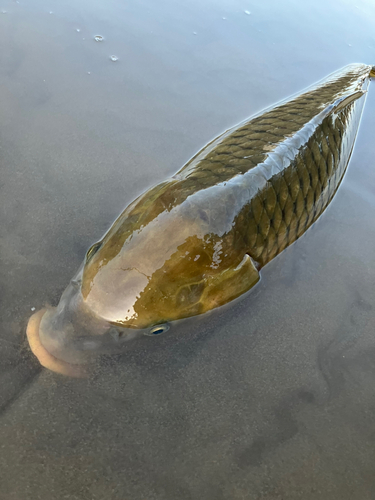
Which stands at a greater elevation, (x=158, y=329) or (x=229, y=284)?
(x=229, y=284)

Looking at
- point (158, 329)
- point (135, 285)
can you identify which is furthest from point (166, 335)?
point (135, 285)

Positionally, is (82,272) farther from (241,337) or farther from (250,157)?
(250,157)

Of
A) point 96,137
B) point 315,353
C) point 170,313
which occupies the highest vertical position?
point 96,137

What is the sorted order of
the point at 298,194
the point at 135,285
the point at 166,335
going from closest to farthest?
the point at 135,285 → the point at 166,335 → the point at 298,194

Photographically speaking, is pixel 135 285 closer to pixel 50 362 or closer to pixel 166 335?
pixel 166 335

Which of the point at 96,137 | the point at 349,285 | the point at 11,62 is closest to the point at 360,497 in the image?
the point at 349,285

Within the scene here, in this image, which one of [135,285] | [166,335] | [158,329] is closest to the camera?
[135,285]

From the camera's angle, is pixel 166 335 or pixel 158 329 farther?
pixel 166 335

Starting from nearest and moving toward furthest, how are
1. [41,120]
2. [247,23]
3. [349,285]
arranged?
[349,285] < [41,120] < [247,23]
